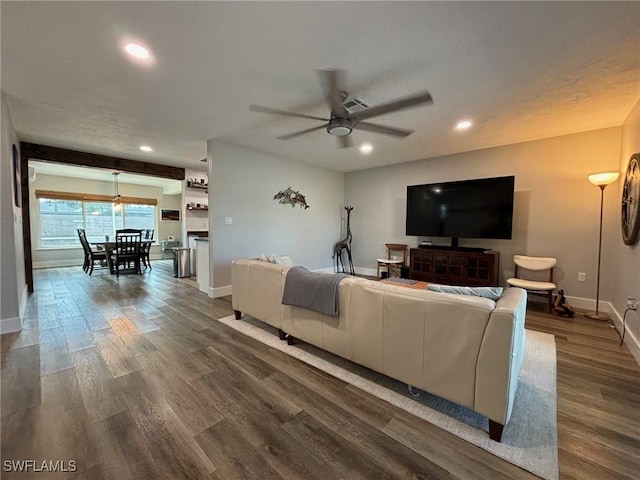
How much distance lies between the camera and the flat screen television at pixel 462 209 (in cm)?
404

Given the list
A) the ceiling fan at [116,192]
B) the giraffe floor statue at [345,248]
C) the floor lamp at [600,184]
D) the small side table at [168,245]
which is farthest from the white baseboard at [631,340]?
the ceiling fan at [116,192]

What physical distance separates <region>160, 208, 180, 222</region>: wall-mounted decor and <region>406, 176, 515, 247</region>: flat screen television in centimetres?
817

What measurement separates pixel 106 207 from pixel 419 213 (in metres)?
9.27

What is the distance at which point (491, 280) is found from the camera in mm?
4016

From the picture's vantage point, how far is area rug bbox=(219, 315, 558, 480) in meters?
1.35

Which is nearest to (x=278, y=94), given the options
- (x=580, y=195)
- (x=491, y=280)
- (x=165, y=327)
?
(x=165, y=327)

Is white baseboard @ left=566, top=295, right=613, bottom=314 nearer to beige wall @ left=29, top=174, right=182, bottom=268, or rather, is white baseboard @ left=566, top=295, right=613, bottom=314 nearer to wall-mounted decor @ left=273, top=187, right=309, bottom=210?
wall-mounted decor @ left=273, top=187, right=309, bottom=210

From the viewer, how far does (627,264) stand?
9.43 feet

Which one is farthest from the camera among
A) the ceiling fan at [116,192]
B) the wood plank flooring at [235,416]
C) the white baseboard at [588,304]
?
the ceiling fan at [116,192]

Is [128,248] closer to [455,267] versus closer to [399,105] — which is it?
[399,105]

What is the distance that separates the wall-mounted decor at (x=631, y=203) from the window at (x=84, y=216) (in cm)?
1035

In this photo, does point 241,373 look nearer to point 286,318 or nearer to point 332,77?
point 286,318

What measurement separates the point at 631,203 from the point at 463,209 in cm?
188

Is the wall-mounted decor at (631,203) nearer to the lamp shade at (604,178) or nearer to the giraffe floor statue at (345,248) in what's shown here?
the lamp shade at (604,178)
